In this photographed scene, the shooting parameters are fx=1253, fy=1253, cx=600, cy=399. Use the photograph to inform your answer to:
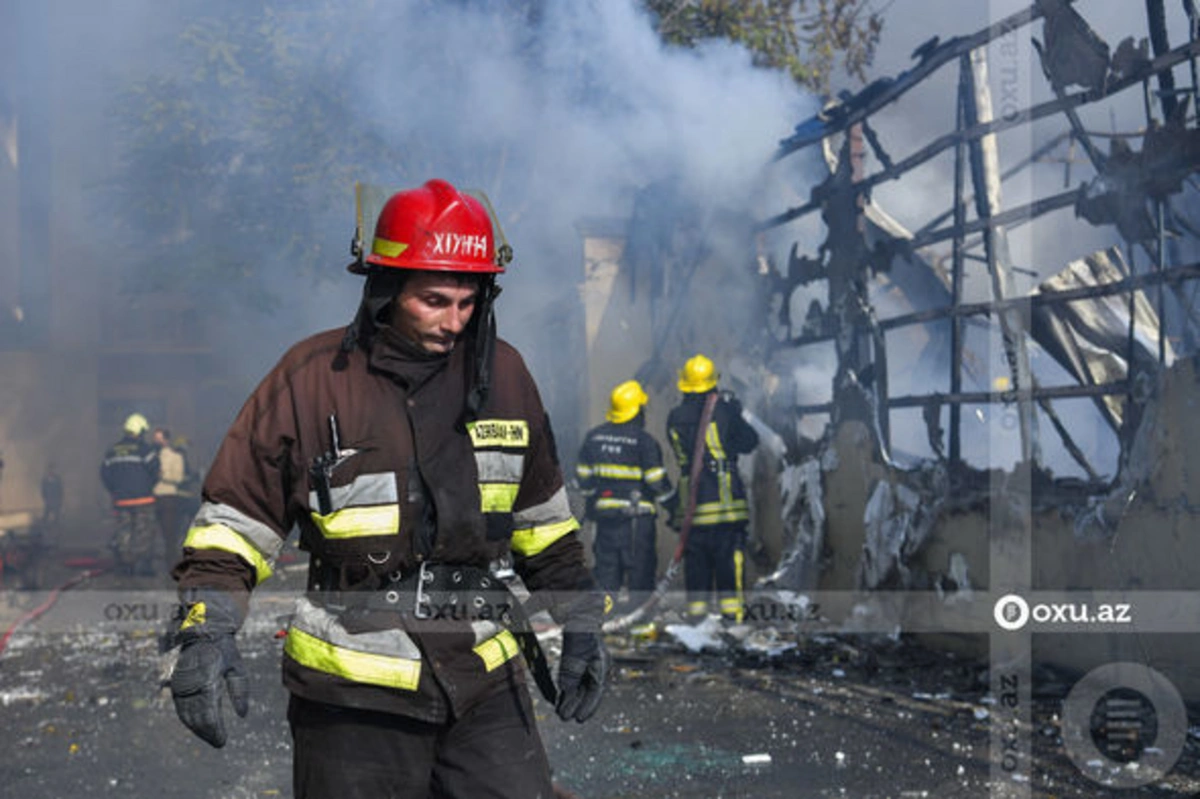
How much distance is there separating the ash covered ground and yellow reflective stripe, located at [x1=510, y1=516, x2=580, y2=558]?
143cm

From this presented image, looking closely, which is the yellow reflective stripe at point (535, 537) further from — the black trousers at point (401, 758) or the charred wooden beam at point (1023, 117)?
the charred wooden beam at point (1023, 117)

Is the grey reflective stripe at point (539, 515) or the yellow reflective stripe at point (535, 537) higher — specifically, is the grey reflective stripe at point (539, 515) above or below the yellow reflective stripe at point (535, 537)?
above

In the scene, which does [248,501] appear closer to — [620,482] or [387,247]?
[387,247]

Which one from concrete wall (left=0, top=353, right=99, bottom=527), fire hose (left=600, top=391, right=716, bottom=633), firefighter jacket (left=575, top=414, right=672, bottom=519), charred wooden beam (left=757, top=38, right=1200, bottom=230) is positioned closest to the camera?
charred wooden beam (left=757, top=38, right=1200, bottom=230)

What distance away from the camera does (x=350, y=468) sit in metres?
2.61

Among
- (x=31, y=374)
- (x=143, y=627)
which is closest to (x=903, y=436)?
(x=143, y=627)

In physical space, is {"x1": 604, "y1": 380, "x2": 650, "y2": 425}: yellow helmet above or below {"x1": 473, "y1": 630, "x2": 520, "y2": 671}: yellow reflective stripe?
above

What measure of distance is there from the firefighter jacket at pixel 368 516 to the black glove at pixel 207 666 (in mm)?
49

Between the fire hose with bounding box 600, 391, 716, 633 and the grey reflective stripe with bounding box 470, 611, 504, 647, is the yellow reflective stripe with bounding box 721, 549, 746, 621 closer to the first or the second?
the fire hose with bounding box 600, 391, 716, 633

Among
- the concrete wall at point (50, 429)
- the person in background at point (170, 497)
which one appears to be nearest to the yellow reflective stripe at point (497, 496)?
the person in background at point (170, 497)

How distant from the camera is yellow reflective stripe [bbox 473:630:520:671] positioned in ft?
8.72

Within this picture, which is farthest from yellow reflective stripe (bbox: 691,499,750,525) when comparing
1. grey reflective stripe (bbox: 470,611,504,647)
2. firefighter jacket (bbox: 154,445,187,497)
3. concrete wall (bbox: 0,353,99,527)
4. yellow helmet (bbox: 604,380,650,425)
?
concrete wall (bbox: 0,353,99,527)

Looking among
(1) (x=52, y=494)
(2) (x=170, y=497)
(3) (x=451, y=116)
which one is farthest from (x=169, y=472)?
(1) (x=52, y=494)

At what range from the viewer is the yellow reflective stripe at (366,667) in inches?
99.6
